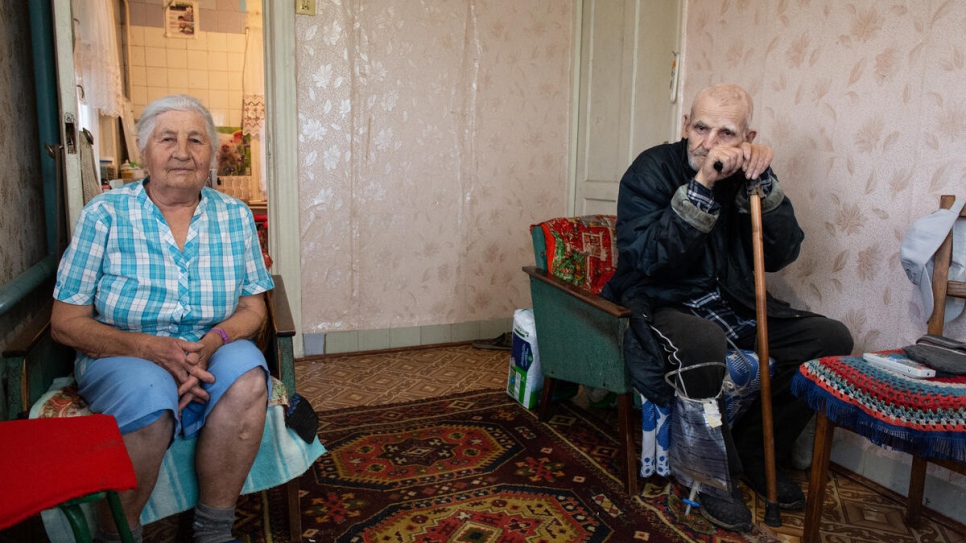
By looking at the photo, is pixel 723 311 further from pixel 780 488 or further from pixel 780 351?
pixel 780 488

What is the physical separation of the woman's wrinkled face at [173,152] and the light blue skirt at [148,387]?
17.8 inches

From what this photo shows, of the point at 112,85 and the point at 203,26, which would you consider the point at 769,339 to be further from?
the point at 203,26

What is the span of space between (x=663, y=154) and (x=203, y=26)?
4.81 meters

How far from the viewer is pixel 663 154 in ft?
7.41

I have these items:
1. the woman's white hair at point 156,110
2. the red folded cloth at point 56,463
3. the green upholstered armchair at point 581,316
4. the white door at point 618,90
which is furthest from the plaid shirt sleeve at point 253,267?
the white door at point 618,90

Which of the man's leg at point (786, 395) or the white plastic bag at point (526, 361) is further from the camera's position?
the white plastic bag at point (526, 361)

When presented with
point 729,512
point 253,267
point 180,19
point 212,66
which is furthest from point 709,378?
point 180,19

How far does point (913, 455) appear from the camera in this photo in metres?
1.72

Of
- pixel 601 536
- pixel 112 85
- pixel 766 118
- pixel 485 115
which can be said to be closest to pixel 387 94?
pixel 485 115

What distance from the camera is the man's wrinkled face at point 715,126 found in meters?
2.09

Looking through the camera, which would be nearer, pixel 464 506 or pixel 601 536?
pixel 601 536

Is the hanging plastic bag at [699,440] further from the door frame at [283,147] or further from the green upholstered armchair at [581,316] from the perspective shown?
the door frame at [283,147]

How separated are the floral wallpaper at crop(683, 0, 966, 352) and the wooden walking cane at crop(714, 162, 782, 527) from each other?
0.49 metres

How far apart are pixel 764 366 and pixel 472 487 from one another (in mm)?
977
